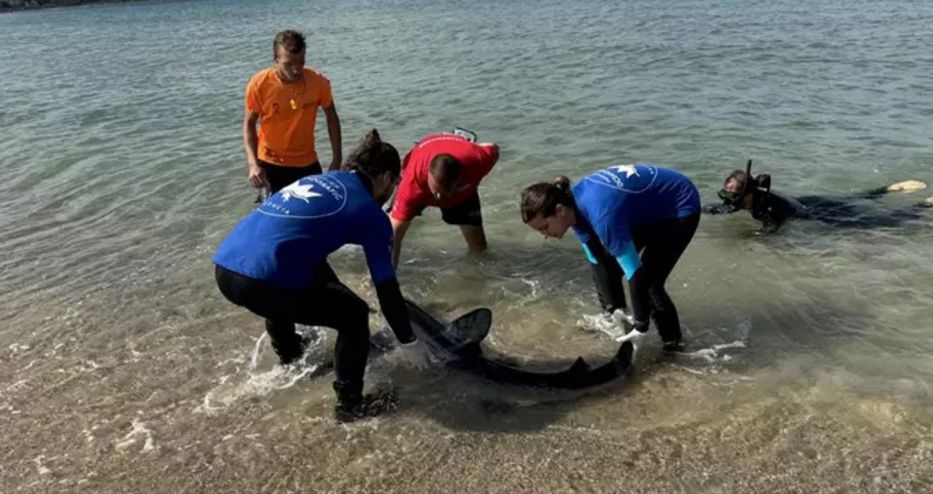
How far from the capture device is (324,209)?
3656mm

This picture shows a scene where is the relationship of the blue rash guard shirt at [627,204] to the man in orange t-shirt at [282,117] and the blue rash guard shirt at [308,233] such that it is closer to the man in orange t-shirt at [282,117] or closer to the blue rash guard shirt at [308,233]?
the blue rash guard shirt at [308,233]

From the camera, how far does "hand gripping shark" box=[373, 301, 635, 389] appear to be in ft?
15.2

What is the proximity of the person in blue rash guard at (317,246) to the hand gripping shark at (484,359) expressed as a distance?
0.86 m

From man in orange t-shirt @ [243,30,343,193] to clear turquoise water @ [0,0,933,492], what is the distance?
1181 millimetres

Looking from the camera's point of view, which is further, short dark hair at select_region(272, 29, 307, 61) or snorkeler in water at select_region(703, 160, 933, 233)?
snorkeler in water at select_region(703, 160, 933, 233)

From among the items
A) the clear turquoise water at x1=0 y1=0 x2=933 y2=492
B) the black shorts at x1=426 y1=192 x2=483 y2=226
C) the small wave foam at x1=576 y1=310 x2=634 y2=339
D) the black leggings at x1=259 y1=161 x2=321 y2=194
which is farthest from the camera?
the black shorts at x1=426 y1=192 x2=483 y2=226

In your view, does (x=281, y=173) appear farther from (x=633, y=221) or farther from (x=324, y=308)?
(x=633, y=221)

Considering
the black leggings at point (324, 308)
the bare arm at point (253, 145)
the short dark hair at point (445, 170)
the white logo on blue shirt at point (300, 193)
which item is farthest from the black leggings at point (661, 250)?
the bare arm at point (253, 145)

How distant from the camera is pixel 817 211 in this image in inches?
301

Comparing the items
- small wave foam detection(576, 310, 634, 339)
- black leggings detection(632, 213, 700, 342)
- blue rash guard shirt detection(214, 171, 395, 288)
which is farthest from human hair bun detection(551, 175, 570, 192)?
small wave foam detection(576, 310, 634, 339)

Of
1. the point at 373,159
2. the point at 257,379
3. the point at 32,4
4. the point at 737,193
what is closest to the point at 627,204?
the point at 373,159

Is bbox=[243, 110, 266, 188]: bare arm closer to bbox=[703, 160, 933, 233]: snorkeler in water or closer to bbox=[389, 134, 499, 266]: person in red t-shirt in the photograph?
bbox=[389, 134, 499, 266]: person in red t-shirt

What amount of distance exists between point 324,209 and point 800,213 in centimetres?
577

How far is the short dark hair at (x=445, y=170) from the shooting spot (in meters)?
4.66
